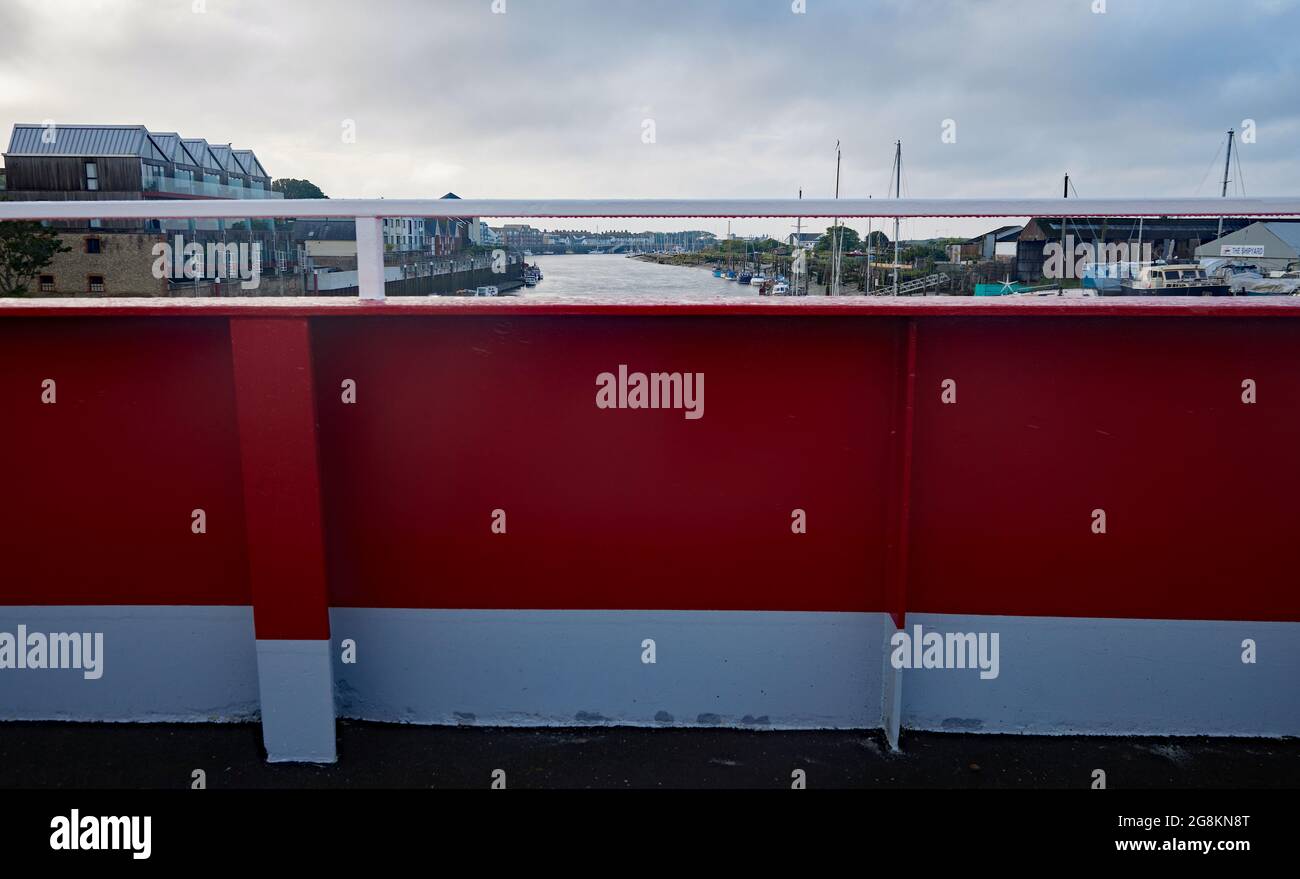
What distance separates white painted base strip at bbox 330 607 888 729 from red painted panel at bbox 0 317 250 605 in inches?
29.1

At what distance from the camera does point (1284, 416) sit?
3.65m

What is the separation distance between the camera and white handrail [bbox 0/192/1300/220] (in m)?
3.12

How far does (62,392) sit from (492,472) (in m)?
1.98

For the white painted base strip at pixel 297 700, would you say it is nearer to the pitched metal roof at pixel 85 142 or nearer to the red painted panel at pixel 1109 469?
the red painted panel at pixel 1109 469

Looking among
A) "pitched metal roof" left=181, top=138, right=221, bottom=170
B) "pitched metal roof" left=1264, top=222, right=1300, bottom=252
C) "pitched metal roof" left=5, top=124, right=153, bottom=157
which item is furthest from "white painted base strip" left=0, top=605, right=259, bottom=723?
"pitched metal roof" left=181, top=138, right=221, bottom=170

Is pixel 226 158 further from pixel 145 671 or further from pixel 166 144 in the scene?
pixel 145 671

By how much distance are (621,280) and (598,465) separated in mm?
2422

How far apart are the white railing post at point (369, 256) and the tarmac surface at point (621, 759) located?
206 centimetres

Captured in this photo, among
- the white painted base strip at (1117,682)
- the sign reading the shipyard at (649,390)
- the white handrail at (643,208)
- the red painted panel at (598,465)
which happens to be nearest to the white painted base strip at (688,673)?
the white painted base strip at (1117,682)

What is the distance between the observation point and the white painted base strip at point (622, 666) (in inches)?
153

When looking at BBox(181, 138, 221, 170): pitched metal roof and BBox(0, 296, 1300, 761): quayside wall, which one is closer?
BBox(0, 296, 1300, 761): quayside wall

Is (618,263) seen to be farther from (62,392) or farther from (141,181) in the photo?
(141,181)

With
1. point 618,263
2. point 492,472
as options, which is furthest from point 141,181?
point 492,472

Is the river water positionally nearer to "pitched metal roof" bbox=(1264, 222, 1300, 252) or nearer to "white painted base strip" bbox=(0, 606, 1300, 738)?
"white painted base strip" bbox=(0, 606, 1300, 738)
